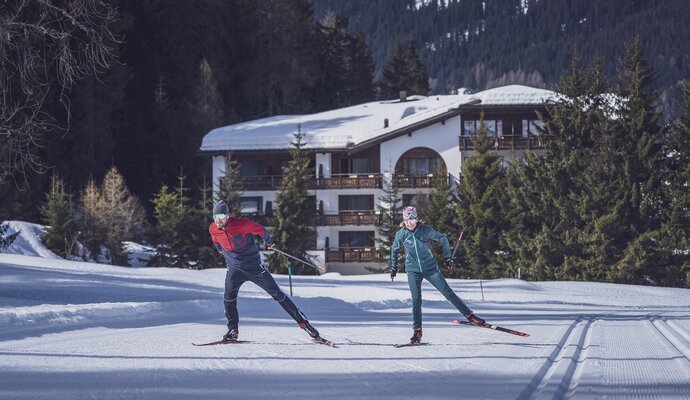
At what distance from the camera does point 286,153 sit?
54.6 m

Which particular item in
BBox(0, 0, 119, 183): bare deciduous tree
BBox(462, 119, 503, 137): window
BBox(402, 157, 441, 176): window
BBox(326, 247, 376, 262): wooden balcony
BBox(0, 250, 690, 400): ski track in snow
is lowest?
BBox(0, 250, 690, 400): ski track in snow

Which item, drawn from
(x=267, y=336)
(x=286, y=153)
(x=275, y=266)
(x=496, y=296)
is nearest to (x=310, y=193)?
(x=286, y=153)

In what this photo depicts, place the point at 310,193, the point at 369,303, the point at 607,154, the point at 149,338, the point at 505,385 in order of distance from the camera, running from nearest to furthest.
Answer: the point at 505,385, the point at 149,338, the point at 369,303, the point at 607,154, the point at 310,193

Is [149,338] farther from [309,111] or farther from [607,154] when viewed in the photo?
[309,111]

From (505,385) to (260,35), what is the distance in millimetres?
68836

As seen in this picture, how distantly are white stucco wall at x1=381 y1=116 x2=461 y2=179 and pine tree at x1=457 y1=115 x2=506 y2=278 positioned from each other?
672 centimetres

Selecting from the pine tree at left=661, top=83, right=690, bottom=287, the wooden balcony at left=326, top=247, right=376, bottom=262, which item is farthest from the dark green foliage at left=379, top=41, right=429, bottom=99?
the pine tree at left=661, top=83, right=690, bottom=287

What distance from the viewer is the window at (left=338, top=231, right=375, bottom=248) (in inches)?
2073

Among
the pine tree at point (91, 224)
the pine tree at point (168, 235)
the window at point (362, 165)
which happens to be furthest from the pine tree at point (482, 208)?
the pine tree at point (91, 224)

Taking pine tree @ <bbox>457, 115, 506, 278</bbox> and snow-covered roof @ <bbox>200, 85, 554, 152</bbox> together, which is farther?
snow-covered roof @ <bbox>200, 85, 554, 152</bbox>

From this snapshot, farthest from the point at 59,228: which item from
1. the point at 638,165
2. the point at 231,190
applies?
the point at 638,165

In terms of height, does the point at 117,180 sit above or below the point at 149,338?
above

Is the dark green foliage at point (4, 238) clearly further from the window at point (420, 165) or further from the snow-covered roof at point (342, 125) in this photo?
the window at point (420, 165)

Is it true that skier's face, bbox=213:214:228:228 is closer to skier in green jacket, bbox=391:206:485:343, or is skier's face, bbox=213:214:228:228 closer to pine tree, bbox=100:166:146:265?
skier in green jacket, bbox=391:206:485:343
